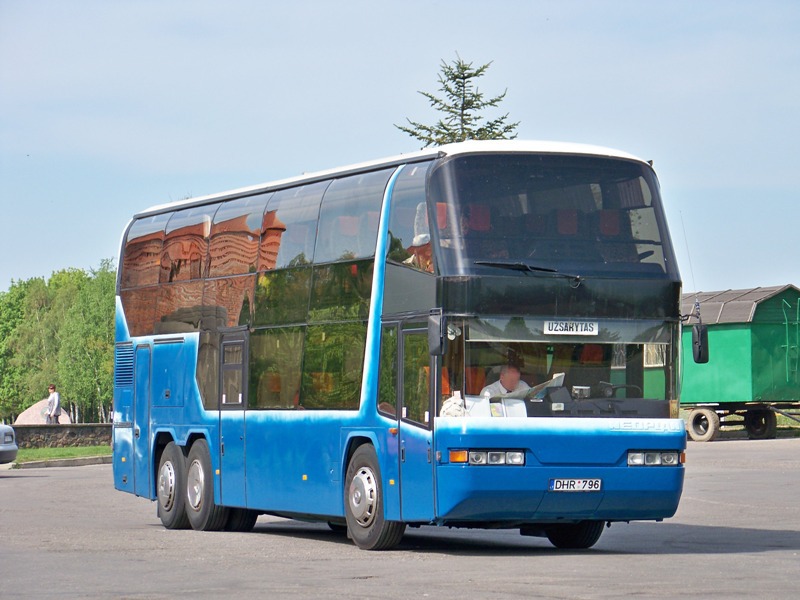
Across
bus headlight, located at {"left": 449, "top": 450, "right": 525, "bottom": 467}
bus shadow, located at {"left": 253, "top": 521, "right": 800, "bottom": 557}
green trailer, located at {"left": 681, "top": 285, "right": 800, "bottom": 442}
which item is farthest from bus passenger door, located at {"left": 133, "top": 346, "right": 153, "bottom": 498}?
green trailer, located at {"left": 681, "top": 285, "right": 800, "bottom": 442}

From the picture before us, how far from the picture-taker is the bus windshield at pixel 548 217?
1504cm

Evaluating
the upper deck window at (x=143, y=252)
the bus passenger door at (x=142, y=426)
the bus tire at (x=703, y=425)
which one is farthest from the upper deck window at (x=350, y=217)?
the bus tire at (x=703, y=425)

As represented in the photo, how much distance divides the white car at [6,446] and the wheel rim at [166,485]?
14.5 meters

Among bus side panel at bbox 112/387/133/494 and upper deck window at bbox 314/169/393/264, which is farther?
bus side panel at bbox 112/387/133/494

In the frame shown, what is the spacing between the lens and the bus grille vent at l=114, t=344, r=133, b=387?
872 inches

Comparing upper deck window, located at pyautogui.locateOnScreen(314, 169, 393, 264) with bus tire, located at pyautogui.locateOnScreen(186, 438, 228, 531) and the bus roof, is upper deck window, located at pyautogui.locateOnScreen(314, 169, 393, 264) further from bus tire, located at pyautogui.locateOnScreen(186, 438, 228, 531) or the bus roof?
bus tire, located at pyautogui.locateOnScreen(186, 438, 228, 531)

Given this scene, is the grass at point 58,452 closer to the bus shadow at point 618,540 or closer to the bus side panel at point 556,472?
the bus shadow at point 618,540

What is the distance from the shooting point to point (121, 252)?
22.9 metres

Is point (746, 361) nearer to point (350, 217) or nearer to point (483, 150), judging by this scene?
point (350, 217)

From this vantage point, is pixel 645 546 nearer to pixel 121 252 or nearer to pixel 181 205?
pixel 181 205

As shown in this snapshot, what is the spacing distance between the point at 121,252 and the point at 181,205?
1.89m

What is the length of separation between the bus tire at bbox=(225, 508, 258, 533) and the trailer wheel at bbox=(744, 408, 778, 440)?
3205cm

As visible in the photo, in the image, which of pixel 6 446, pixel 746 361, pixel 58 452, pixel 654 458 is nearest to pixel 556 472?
pixel 654 458

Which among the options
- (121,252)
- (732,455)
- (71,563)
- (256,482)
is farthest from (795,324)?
(71,563)
